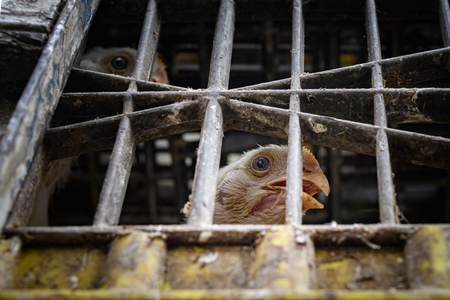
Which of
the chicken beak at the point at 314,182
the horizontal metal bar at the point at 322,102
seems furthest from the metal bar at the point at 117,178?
the chicken beak at the point at 314,182

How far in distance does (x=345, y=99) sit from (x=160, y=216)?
3530mm

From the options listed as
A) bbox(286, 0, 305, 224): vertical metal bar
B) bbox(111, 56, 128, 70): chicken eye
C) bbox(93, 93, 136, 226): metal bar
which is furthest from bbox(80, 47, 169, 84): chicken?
bbox(93, 93, 136, 226): metal bar

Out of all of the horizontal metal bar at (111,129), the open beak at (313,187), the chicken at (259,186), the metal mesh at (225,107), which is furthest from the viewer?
the chicken at (259,186)

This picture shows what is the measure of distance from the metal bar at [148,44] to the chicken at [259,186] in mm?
855

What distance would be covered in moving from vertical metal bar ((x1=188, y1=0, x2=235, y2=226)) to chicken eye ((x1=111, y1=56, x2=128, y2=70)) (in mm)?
1998

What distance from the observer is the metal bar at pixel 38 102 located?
6.87ft

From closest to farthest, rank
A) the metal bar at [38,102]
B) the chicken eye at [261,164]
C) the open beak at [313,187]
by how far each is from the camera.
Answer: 1. the metal bar at [38,102]
2. the open beak at [313,187]
3. the chicken eye at [261,164]

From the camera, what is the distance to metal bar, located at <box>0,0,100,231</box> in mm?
2094

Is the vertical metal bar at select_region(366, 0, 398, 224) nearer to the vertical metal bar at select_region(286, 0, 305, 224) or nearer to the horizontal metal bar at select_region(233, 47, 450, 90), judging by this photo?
the horizontal metal bar at select_region(233, 47, 450, 90)

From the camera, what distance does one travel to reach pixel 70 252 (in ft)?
6.79

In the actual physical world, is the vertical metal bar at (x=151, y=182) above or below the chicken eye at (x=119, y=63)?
below

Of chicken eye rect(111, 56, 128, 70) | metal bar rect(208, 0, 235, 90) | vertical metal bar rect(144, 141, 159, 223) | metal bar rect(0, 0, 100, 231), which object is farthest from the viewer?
vertical metal bar rect(144, 141, 159, 223)

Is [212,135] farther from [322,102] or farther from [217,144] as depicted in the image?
[322,102]

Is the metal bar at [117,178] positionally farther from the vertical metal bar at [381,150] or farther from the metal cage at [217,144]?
the vertical metal bar at [381,150]
